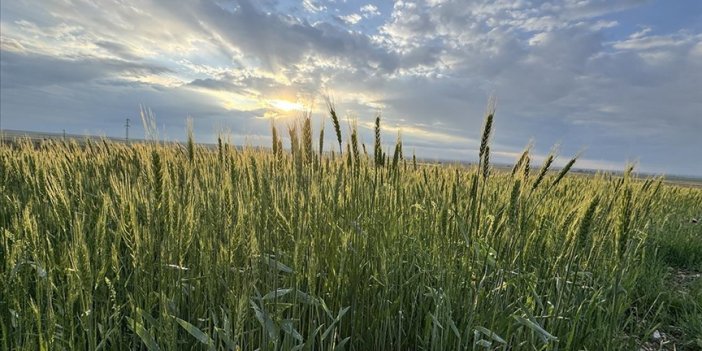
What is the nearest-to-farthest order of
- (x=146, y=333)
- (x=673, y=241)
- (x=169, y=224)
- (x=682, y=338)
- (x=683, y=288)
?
(x=146, y=333) → (x=169, y=224) → (x=682, y=338) → (x=683, y=288) → (x=673, y=241)

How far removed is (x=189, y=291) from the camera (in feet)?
6.06

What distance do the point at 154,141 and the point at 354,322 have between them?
134 centimetres

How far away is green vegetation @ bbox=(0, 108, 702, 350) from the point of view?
150 cm

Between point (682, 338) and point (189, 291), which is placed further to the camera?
point (682, 338)

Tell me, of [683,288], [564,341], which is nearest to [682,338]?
[683,288]

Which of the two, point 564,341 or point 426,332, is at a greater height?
point 426,332

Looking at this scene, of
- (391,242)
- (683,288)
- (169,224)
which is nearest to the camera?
(169,224)

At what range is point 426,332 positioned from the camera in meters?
1.92

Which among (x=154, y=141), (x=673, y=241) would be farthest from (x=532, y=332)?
(x=673, y=241)

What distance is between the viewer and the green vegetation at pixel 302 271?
150cm

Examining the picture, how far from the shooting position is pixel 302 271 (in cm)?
206

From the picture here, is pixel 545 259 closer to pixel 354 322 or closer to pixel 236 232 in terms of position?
pixel 354 322

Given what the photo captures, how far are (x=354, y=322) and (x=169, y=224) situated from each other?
Answer: 3.43ft

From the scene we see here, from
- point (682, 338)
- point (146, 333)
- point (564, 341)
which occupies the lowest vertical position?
point (682, 338)
